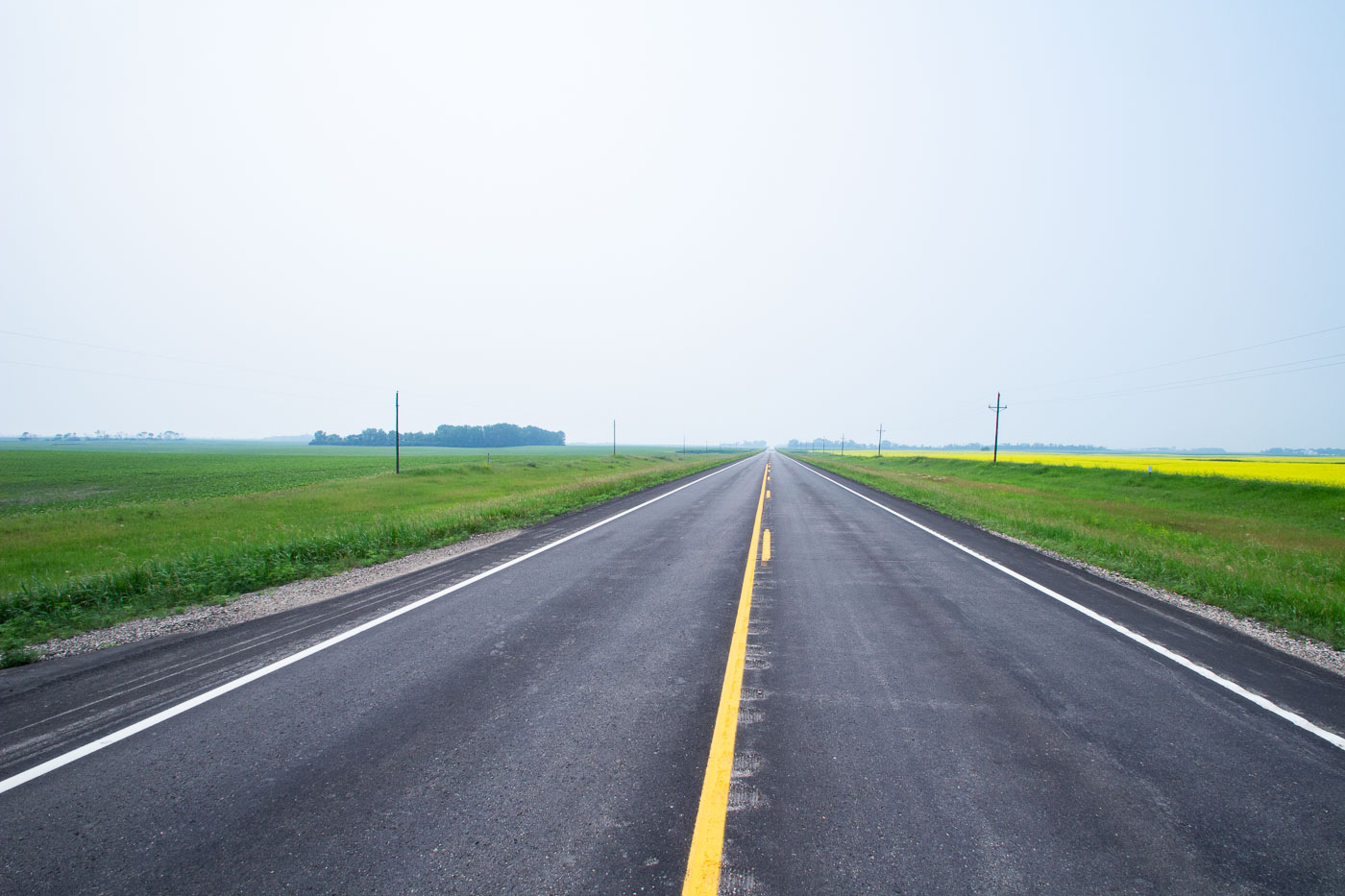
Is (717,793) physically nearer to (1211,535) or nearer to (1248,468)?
(1211,535)

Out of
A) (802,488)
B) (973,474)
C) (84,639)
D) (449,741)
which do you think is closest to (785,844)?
(449,741)

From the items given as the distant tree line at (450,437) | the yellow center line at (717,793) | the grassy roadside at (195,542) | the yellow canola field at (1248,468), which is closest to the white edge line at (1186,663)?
the yellow center line at (717,793)

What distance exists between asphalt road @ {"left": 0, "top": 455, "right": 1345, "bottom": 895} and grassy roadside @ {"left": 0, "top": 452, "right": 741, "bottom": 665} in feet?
7.31

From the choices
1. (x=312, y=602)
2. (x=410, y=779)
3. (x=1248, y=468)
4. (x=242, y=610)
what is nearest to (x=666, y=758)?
(x=410, y=779)

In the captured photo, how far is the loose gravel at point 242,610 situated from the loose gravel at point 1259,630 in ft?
35.6

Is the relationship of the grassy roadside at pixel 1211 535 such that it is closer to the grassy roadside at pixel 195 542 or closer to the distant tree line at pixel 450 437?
the grassy roadside at pixel 195 542

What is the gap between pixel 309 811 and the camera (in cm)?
285

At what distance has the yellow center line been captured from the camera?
2.33 m

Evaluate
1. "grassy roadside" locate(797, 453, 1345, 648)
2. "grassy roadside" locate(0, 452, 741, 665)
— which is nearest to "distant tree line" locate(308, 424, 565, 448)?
"grassy roadside" locate(0, 452, 741, 665)

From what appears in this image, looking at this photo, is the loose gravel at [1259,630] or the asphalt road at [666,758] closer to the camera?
the asphalt road at [666,758]

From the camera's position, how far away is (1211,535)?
14.5 meters

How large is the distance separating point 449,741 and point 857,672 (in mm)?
3347

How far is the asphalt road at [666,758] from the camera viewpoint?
2467 mm

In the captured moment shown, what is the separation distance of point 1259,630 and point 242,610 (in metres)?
11.9
